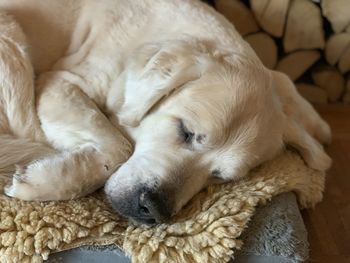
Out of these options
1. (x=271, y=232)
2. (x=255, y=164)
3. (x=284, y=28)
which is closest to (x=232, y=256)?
(x=271, y=232)

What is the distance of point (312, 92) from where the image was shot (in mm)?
2609

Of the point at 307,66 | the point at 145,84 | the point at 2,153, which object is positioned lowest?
the point at 307,66

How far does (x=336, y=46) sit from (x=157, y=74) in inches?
45.4

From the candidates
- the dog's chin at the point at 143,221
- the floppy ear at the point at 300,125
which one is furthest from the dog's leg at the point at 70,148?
the floppy ear at the point at 300,125

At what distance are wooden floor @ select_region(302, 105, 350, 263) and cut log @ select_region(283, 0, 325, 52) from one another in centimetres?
38

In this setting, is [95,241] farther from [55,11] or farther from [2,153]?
[55,11]

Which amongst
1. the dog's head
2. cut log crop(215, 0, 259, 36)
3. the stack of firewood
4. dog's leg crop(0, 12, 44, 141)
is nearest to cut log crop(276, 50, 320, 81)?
the stack of firewood

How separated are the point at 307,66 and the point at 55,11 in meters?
1.19

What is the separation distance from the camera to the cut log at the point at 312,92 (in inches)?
102

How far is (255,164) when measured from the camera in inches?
67.1

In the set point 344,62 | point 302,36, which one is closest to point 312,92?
point 344,62

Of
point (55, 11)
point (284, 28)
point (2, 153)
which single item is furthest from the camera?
point (284, 28)

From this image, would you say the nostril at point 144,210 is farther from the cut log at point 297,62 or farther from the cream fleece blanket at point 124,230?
the cut log at point 297,62

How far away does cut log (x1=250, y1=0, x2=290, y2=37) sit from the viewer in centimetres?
238
